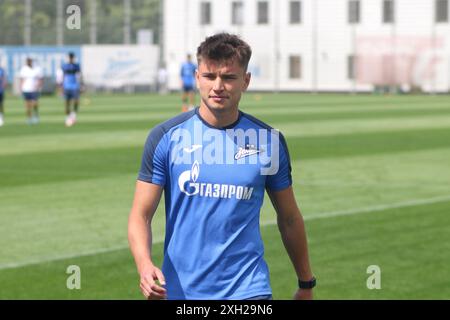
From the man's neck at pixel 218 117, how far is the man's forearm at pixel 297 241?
58 cm

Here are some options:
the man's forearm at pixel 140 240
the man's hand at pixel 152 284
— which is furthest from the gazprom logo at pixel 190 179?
the man's hand at pixel 152 284

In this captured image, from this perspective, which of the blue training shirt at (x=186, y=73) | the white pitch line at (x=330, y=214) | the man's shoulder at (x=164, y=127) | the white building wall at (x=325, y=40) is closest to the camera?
the man's shoulder at (x=164, y=127)

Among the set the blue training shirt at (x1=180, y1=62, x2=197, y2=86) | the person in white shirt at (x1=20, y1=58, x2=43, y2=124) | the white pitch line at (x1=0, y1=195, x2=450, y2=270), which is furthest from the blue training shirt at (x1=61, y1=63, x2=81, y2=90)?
the white pitch line at (x1=0, y1=195, x2=450, y2=270)

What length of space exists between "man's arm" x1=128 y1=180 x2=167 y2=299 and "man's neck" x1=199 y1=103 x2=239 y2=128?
0.38 metres

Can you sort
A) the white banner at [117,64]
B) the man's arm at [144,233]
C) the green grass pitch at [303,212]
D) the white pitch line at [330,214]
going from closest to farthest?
the man's arm at [144,233] < the green grass pitch at [303,212] < the white pitch line at [330,214] < the white banner at [117,64]

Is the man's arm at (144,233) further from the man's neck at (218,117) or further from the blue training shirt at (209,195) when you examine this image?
the man's neck at (218,117)

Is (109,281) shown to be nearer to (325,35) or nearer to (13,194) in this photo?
(13,194)

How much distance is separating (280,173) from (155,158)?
582 millimetres

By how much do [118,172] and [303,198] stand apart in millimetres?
4612

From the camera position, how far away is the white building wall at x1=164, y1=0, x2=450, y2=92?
77500 millimetres

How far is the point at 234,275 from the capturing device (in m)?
5.41

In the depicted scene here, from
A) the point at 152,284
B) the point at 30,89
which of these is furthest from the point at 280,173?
the point at 30,89

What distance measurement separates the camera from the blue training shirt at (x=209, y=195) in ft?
17.6

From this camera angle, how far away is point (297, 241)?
222 inches
